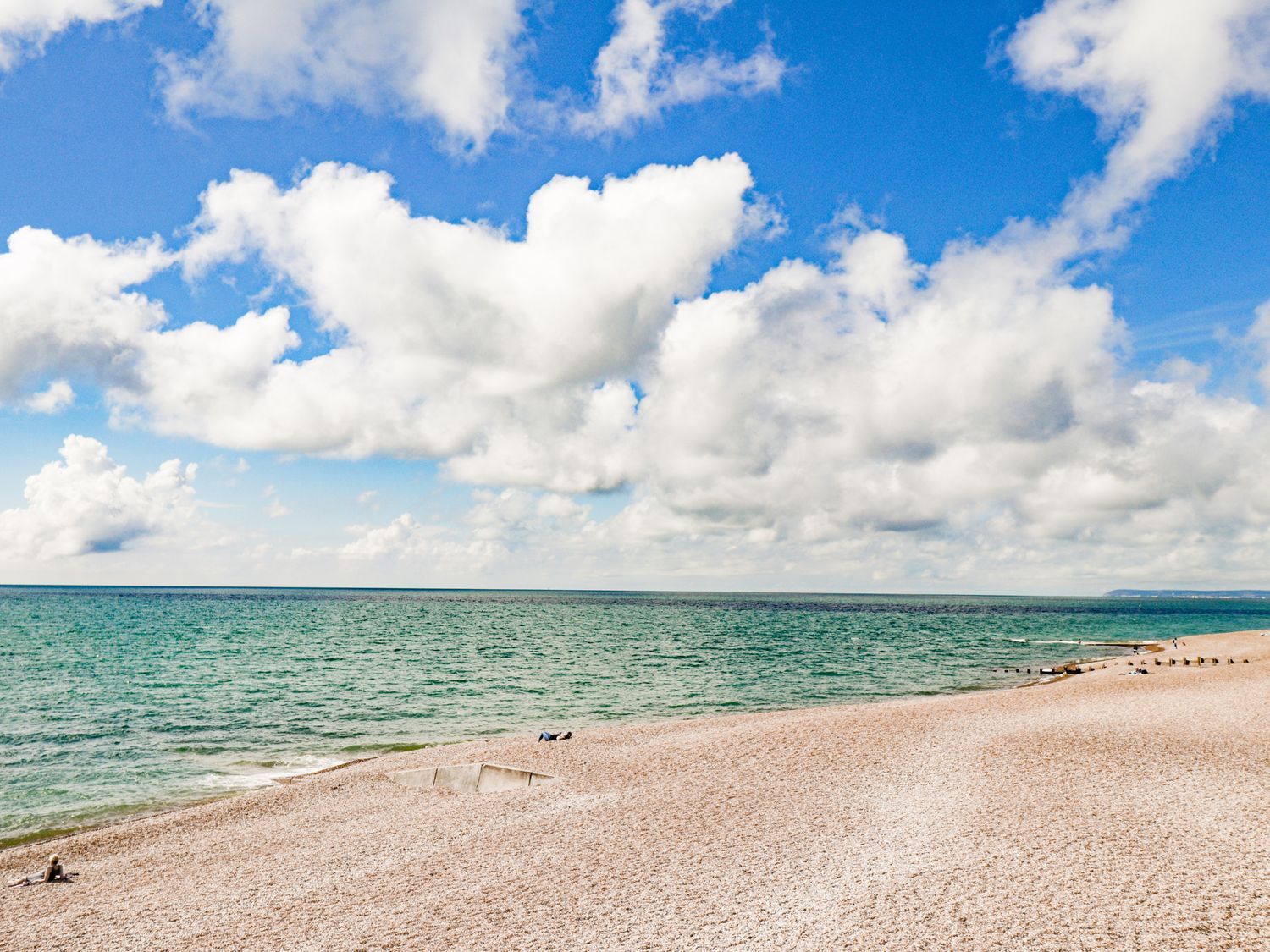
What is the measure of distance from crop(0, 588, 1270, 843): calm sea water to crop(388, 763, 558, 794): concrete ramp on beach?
224 inches

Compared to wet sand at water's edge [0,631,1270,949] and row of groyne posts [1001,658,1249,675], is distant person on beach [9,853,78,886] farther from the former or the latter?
row of groyne posts [1001,658,1249,675]

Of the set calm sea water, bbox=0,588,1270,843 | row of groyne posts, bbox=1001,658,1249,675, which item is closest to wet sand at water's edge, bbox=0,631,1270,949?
calm sea water, bbox=0,588,1270,843

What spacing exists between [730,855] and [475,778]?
8.92m

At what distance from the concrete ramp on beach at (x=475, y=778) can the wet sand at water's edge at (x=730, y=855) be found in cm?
48

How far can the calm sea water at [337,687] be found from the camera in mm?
24219

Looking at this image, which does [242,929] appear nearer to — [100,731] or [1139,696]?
[100,731]

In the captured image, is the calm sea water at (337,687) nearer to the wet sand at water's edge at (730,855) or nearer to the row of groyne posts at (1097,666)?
the row of groyne posts at (1097,666)

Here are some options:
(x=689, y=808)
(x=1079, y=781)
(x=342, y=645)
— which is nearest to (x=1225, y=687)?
(x=1079, y=781)

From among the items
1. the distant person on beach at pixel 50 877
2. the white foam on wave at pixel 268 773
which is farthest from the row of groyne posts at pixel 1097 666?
the distant person on beach at pixel 50 877

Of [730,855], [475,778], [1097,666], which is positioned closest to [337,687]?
[475,778]

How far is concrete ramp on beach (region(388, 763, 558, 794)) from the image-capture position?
19344mm

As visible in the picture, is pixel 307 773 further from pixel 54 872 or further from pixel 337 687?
pixel 337 687

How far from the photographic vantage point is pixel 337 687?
42.7m

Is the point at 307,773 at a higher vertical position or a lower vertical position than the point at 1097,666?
higher
